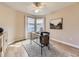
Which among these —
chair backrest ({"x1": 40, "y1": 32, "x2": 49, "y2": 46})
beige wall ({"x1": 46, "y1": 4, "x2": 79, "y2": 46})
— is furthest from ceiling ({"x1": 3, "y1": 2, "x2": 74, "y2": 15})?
chair backrest ({"x1": 40, "y1": 32, "x2": 49, "y2": 46})

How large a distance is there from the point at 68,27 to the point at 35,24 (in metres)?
0.79

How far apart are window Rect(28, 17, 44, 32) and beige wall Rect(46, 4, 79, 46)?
0.16m

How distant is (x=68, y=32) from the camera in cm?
234

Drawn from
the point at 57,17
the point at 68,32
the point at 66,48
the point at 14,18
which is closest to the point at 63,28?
the point at 68,32

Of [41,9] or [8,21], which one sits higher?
[41,9]

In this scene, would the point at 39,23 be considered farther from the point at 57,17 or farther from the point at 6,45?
the point at 6,45

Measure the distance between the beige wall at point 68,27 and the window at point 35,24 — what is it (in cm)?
16

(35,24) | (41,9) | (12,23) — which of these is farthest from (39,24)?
(12,23)

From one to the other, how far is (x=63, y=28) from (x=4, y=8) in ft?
4.41

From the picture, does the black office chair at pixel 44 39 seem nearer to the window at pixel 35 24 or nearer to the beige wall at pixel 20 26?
the window at pixel 35 24

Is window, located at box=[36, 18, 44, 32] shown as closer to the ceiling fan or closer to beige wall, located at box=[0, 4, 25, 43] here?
the ceiling fan

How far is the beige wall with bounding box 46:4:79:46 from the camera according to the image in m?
2.26

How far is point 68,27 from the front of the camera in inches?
92.5

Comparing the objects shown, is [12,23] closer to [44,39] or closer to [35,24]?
[35,24]
